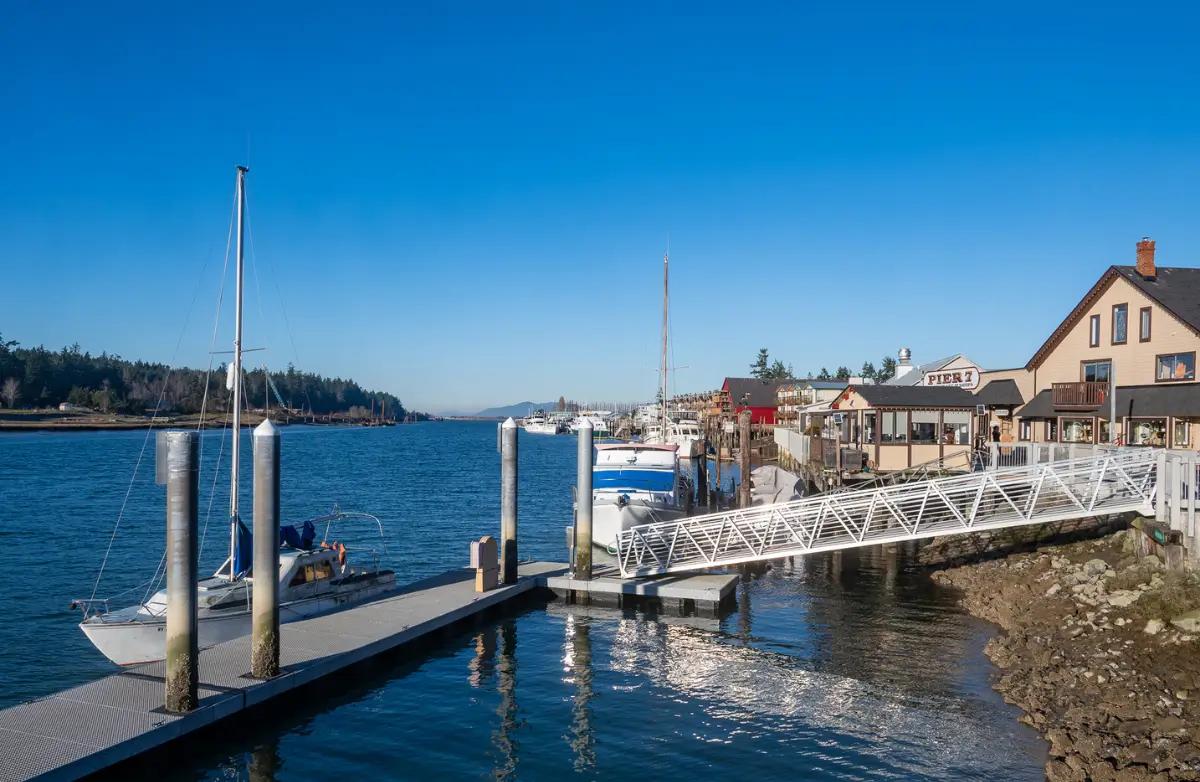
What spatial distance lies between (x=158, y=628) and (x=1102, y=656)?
19012mm

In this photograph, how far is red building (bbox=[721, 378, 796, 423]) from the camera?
319 ft

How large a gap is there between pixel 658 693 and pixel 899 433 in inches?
1017

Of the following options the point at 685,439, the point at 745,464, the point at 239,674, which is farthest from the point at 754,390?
the point at 239,674

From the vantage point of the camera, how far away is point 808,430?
5878cm

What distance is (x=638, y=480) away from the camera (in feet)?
106

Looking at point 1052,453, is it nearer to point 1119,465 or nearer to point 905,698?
point 1119,465

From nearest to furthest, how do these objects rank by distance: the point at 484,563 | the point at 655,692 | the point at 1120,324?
the point at 655,692 < the point at 484,563 < the point at 1120,324

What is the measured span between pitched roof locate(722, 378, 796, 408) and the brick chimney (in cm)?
6212

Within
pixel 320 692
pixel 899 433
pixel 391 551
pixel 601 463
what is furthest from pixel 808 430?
pixel 320 692

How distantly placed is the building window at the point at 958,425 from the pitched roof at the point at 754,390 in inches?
2221

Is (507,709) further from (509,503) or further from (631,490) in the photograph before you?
(631,490)

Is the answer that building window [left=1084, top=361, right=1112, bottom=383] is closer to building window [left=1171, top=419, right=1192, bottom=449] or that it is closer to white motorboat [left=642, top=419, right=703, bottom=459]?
building window [left=1171, top=419, right=1192, bottom=449]

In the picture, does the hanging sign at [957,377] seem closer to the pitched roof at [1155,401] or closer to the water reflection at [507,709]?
the pitched roof at [1155,401]

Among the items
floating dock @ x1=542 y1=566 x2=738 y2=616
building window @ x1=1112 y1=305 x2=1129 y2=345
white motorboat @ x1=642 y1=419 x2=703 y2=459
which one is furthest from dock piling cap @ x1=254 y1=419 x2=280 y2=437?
white motorboat @ x1=642 y1=419 x2=703 y2=459
